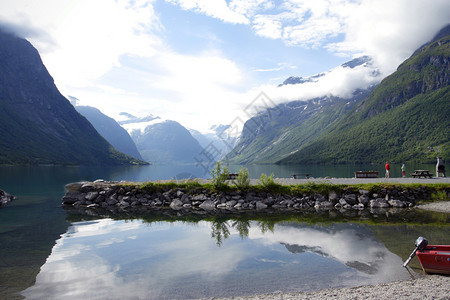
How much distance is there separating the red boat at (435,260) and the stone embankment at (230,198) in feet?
58.9

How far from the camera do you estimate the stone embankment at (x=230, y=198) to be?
31.5 m

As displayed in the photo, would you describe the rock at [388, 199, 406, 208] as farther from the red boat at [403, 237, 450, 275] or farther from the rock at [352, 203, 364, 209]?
the red boat at [403, 237, 450, 275]

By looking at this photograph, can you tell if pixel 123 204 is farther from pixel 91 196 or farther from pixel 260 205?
pixel 260 205

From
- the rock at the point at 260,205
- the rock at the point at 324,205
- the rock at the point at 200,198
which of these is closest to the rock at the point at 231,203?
the rock at the point at 260,205

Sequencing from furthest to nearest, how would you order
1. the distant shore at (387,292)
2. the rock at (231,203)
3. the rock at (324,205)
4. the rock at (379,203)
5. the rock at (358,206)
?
1. the rock at (231,203)
2. the rock at (324,205)
3. the rock at (358,206)
4. the rock at (379,203)
5. the distant shore at (387,292)

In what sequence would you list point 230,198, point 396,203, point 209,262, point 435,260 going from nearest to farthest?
point 435,260 < point 209,262 < point 396,203 < point 230,198

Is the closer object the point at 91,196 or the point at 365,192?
the point at 365,192

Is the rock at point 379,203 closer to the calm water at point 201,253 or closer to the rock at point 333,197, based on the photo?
the rock at point 333,197

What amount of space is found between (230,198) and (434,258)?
23.0 metres

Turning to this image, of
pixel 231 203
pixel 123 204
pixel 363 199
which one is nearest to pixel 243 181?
pixel 231 203

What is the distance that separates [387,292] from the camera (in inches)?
434

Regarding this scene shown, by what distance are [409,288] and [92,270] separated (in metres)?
14.3

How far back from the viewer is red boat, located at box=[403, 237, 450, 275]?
512 inches

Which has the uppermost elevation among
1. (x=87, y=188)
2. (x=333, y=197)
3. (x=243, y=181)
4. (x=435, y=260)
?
(x=243, y=181)
